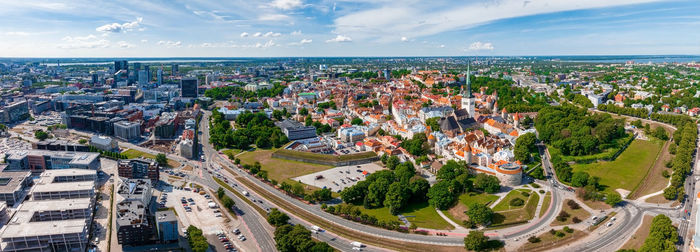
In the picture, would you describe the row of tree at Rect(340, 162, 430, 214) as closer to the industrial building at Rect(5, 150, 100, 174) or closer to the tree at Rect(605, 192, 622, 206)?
the tree at Rect(605, 192, 622, 206)

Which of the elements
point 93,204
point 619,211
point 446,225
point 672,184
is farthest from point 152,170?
point 672,184

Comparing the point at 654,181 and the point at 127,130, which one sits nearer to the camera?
the point at 654,181

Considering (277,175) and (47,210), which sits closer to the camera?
(47,210)

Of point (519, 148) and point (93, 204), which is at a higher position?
point (519, 148)

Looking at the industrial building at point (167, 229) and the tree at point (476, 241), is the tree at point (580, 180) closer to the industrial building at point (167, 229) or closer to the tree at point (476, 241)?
the tree at point (476, 241)

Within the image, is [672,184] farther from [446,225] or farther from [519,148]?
[446,225]

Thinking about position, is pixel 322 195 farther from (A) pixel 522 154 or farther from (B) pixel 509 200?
(A) pixel 522 154

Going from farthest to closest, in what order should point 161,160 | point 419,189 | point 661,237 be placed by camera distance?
point 161,160 → point 419,189 → point 661,237

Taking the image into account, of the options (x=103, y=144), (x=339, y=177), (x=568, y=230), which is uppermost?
(x=103, y=144)

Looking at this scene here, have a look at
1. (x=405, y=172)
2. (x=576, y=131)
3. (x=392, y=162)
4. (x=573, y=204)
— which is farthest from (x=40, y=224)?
(x=576, y=131)
